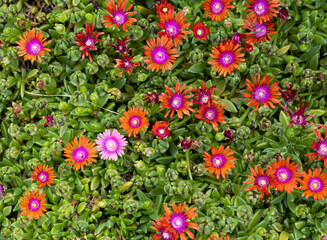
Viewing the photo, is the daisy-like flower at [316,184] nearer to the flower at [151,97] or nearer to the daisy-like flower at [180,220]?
the daisy-like flower at [180,220]

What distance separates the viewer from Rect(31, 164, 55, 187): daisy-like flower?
308 centimetres

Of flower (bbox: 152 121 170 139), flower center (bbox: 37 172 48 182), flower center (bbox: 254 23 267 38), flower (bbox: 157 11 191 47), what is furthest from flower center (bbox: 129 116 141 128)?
flower center (bbox: 254 23 267 38)

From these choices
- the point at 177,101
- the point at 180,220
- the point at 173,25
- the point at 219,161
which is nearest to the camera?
the point at 180,220

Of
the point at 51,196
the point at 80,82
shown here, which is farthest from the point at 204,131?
the point at 51,196

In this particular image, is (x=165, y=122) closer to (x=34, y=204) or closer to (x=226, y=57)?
(x=226, y=57)

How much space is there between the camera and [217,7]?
10.5ft

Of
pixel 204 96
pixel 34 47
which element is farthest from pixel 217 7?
pixel 34 47

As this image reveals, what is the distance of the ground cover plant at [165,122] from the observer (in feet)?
9.81

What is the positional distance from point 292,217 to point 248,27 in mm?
1698

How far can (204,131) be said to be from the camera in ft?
10.3

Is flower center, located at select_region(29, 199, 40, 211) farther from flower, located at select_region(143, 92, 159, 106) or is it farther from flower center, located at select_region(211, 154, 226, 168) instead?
flower center, located at select_region(211, 154, 226, 168)

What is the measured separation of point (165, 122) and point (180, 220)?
0.81 meters

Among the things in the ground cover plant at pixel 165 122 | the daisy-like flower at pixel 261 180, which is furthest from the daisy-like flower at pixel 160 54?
the daisy-like flower at pixel 261 180

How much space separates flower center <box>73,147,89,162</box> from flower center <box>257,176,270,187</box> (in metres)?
1.46
